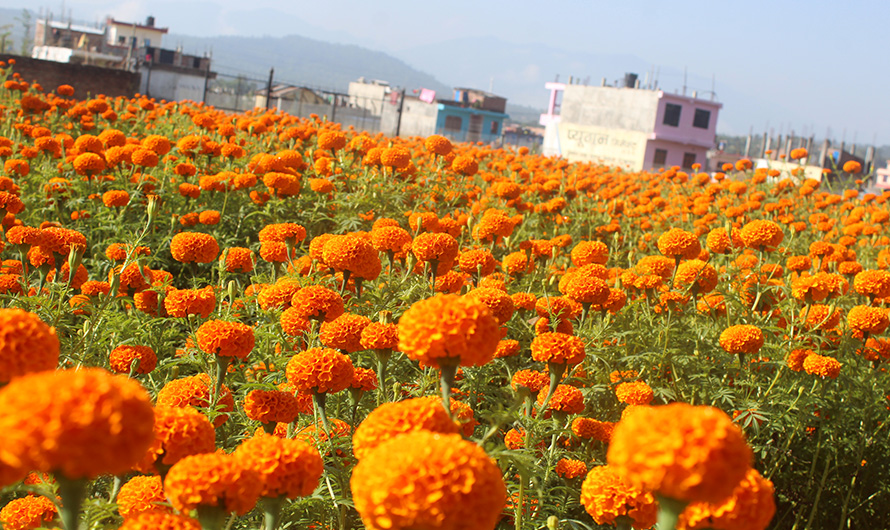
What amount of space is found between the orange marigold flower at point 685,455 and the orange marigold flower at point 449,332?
19.5 inches

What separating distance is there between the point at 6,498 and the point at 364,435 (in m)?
2.07

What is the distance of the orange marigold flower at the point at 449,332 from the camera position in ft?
4.66

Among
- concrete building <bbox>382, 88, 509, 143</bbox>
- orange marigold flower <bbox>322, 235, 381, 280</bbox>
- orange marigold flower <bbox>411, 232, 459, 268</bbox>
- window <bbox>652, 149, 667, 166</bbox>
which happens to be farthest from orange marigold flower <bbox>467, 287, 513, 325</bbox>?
concrete building <bbox>382, 88, 509, 143</bbox>

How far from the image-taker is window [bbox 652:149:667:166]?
49.8 metres

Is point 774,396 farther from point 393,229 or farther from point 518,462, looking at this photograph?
point 518,462

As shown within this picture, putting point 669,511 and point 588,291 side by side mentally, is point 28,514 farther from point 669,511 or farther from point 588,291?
point 588,291

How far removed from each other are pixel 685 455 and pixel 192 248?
10.1 feet

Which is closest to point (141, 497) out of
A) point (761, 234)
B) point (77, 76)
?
point (761, 234)

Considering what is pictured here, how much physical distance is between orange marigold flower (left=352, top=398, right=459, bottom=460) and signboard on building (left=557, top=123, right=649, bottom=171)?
48.5 m

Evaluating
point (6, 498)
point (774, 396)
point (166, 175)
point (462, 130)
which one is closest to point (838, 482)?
point (774, 396)

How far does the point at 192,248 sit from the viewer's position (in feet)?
11.6

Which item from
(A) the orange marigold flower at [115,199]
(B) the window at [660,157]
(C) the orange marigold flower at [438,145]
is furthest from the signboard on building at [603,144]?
(A) the orange marigold flower at [115,199]

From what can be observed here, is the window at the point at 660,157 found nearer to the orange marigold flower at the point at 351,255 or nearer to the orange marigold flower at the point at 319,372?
the orange marigold flower at the point at 351,255

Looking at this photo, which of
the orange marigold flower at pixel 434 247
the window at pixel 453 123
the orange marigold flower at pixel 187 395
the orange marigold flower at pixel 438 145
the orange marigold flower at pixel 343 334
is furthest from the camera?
the window at pixel 453 123
